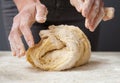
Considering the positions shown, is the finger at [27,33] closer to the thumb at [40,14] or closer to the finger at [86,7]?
the thumb at [40,14]

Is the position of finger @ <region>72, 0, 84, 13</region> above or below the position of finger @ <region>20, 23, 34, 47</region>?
above

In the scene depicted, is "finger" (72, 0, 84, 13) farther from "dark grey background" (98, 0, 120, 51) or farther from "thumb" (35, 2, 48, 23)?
"dark grey background" (98, 0, 120, 51)

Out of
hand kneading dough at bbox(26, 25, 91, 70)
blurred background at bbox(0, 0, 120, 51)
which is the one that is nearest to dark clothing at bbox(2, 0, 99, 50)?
hand kneading dough at bbox(26, 25, 91, 70)

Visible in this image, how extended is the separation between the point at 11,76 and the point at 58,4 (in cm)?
39

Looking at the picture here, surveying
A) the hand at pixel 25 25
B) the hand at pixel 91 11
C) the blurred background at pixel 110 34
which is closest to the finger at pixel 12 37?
the hand at pixel 25 25

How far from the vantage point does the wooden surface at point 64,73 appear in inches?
29.5

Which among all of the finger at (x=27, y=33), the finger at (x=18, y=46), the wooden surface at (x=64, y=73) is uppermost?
the finger at (x=27, y=33)

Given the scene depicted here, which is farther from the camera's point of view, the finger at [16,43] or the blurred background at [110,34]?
the blurred background at [110,34]

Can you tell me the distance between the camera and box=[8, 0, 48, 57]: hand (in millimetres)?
833

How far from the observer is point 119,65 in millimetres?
894

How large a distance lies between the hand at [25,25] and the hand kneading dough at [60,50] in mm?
44

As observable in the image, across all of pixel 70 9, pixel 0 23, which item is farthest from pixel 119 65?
pixel 0 23

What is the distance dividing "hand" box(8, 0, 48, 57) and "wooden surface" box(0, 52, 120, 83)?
0.20ft

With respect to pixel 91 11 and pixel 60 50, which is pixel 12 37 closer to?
pixel 60 50
